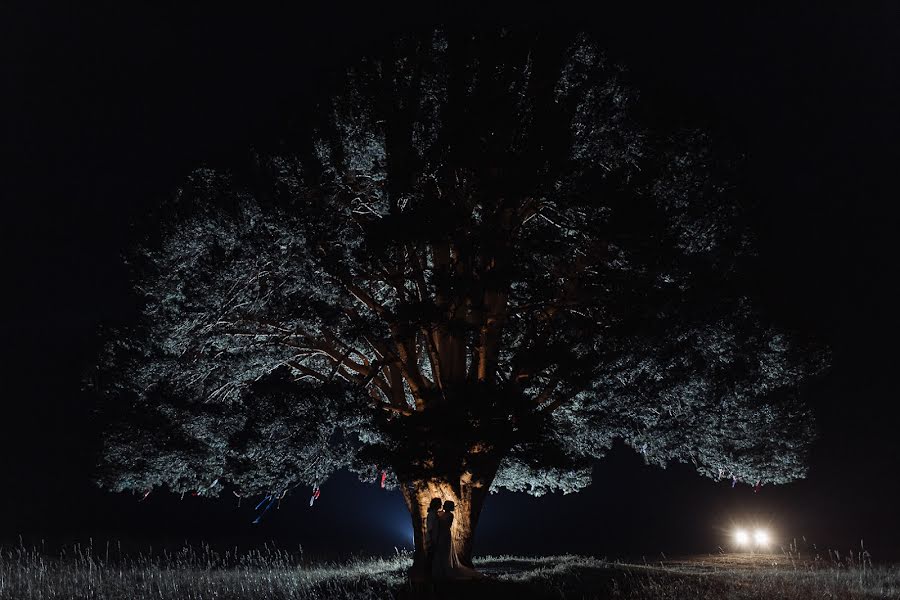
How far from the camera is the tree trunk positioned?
52.6 feet

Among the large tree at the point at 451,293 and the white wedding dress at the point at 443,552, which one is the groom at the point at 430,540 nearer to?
the white wedding dress at the point at 443,552

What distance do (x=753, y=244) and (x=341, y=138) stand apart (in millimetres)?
9142

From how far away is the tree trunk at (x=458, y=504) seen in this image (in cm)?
1605

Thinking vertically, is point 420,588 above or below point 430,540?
below

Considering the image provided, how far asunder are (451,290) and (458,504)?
4952 millimetres

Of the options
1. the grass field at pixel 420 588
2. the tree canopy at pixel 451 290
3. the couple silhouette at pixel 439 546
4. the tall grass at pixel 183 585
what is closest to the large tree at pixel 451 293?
the tree canopy at pixel 451 290

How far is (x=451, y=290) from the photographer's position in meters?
14.2

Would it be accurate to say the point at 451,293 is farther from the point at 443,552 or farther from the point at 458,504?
the point at 458,504

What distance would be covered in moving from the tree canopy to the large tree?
5cm

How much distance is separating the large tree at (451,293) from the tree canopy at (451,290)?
0.05 m

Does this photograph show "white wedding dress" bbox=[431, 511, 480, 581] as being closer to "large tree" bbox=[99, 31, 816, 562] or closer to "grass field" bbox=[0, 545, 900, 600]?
"grass field" bbox=[0, 545, 900, 600]

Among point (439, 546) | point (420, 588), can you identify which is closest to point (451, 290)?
point (439, 546)

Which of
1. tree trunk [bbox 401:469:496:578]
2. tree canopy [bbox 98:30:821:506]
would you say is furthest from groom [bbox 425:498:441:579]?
tree trunk [bbox 401:469:496:578]

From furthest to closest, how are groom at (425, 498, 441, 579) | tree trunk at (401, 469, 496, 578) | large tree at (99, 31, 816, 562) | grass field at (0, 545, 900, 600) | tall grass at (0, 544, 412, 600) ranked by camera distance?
1. tree trunk at (401, 469, 496, 578)
2. large tree at (99, 31, 816, 562)
3. groom at (425, 498, 441, 579)
4. grass field at (0, 545, 900, 600)
5. tall grass at (0, 544, 412, 600)
